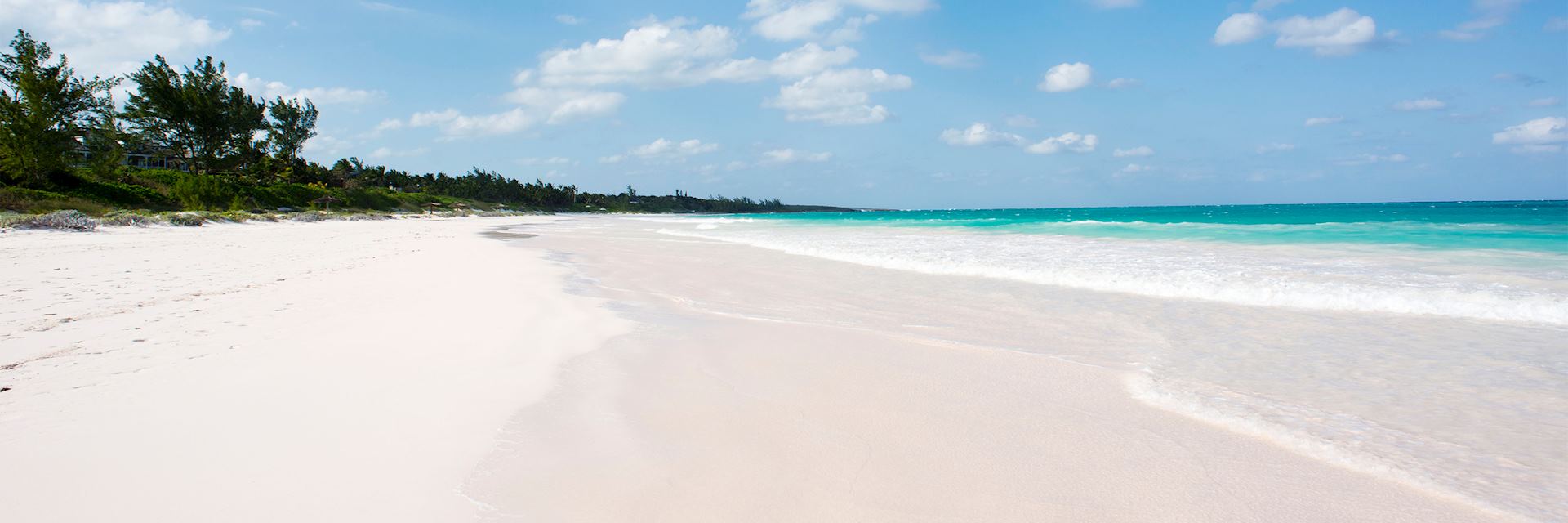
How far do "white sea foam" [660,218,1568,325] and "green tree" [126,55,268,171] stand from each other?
1885 inches

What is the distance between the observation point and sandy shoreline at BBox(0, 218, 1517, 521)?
2.22 metres

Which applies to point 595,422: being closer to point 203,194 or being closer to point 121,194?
point 121,194

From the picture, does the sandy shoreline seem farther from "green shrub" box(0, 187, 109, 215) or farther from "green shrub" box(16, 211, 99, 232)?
"green shrub" box(0, 187, 109, 215)

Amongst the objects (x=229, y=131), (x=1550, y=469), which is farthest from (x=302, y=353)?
(x=229, y=131)

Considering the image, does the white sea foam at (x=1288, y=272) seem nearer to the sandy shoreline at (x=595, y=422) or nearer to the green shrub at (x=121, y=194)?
the sandy shoreline at (x=595, y=422)

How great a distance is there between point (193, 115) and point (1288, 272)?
56437mm

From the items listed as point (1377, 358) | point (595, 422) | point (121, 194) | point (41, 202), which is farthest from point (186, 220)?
point (1377, 358)

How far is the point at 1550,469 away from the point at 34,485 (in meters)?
5.39

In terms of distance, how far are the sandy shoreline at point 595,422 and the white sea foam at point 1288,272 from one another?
247 cm

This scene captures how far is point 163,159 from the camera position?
50.7 m

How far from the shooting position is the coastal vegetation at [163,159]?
2605 cm

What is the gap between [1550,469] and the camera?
2629mm

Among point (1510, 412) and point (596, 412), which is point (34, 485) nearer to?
point (596, 412)

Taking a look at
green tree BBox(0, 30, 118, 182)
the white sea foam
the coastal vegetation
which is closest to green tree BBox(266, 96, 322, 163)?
the coastal vegetation
